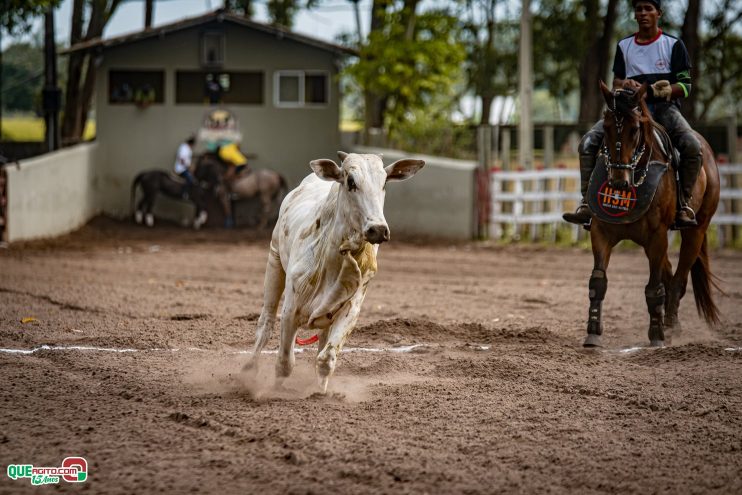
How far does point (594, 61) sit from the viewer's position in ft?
107

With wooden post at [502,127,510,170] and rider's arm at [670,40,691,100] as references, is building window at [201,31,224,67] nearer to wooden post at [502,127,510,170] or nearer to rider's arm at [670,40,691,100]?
wooden post at [502,127,510,170]

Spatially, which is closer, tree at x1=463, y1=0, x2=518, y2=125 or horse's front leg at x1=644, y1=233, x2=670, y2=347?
horse's front leg at x1=644, y1=233, x2=670, y2=347

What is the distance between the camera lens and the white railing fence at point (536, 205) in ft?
66.7

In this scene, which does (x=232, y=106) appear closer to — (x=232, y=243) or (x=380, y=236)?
(x=232, y=243)

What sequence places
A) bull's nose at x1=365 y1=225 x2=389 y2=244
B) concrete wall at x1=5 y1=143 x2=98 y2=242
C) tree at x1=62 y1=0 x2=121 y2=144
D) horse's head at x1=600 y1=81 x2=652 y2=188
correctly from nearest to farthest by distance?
bull's nose at x1=365 y1=225 x2=389 y2=244 < horse's head at x1=600 y1=81 x2=652 y2=188 < concrete wall at x1=5 y1=143 x2=98 y2=242 < tree at x1=62 y1=0 x2=121 y2=144

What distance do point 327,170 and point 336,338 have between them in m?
1.13

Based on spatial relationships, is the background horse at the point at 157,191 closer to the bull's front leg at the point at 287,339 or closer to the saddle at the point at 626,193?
the saddle at the point at 626,193

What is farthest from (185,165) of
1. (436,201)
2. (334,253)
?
(334,253)

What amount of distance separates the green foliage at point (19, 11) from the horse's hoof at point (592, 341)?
49.6ft

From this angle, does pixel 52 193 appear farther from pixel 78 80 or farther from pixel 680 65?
pixel 680 65

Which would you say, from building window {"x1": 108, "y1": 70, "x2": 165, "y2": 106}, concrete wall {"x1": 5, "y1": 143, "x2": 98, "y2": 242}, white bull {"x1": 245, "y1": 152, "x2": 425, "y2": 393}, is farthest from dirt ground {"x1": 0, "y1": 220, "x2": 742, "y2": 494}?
building window {"x1": 108, "y1": 70, "x2": 165, "y2": 106}

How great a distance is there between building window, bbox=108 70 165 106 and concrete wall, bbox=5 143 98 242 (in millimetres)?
2055

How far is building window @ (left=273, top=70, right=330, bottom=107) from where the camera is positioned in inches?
1130

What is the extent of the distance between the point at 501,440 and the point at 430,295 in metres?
7.39
